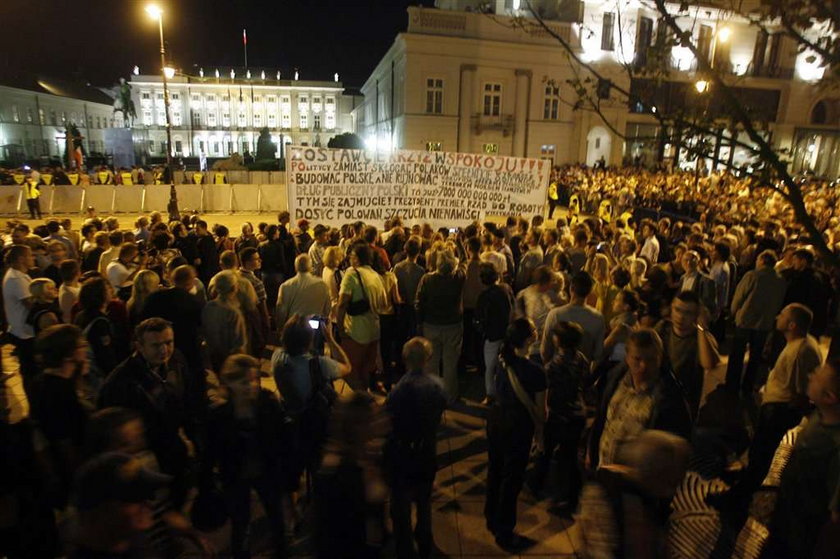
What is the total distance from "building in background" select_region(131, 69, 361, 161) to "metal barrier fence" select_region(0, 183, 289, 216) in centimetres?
6951

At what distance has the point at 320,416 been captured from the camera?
12.1 feet

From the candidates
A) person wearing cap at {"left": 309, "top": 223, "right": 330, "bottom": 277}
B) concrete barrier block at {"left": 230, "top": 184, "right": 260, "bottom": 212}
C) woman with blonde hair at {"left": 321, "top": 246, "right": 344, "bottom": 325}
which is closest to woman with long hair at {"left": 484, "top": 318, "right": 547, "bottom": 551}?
woman with blonde hair at {"left": 321, "top": 246, "right": 344, "bottom": 325}

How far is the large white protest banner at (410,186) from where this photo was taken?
9195 millimetres

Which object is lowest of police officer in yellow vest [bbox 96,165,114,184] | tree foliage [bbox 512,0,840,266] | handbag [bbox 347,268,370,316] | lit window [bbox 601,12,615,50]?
handbag [bbox 347,268,370,316]

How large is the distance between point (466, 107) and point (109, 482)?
3940 cm

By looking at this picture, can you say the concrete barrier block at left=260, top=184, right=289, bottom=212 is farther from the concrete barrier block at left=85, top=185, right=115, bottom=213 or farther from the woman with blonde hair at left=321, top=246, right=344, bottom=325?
the woman with blonde hair at left=321, top=246, right=344, bottom=325

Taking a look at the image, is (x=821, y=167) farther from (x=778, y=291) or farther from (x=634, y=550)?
(x=634, y=550)

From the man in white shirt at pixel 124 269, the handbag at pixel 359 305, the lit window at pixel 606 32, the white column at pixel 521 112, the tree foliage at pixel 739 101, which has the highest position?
the lit window at pixel 606 32

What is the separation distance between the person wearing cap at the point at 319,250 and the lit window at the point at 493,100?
3413 centimetres

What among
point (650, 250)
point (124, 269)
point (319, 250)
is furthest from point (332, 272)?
point (650, 250)

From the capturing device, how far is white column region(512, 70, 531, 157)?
129 ft

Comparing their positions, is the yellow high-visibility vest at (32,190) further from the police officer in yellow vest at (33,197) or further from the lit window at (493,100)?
the lit window at (493,100)

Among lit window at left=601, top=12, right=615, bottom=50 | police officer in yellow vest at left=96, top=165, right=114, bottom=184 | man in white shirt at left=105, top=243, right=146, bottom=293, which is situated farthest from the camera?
lit window at left=601, top=12, right=615, bottom=50

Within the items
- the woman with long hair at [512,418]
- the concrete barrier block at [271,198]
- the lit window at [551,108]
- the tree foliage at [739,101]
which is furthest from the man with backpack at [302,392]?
the lit window at [551,108]
